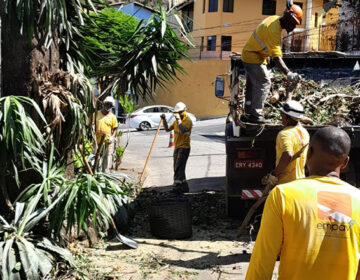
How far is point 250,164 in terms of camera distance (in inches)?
252

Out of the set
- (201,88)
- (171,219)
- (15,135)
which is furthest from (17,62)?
Answer: (201,88)

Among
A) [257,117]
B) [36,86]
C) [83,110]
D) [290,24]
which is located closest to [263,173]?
[257,117]

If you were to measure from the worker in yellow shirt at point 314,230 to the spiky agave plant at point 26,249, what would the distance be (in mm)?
2564

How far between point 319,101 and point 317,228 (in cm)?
485

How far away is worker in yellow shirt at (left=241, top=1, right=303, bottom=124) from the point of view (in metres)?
6.08

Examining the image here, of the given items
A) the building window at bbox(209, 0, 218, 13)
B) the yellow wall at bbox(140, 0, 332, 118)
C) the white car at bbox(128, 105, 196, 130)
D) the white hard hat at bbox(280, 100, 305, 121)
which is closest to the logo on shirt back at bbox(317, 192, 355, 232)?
the white hard hat at bbox(280, 100, 305, 121)

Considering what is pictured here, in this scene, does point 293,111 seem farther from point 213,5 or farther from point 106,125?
point 213,5

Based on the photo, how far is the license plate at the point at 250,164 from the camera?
6379 millimetres

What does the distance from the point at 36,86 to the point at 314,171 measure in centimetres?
379

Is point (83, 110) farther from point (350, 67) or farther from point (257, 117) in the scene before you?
point (350, 67)

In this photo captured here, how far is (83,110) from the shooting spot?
5.55 m

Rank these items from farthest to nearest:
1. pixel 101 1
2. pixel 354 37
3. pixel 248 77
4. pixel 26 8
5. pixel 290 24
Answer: pixel 354 37
pixel 101 1
pixel 248 77
pixel 290 24
pixel 26 8

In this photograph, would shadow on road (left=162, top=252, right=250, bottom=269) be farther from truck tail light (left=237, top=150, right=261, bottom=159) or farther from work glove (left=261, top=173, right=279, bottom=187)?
truck tail light (left=237, top=150, right=261, bottom=159)

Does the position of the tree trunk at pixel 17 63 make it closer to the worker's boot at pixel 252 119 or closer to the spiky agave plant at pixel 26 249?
the spiky agave plant at pixel 26 249
